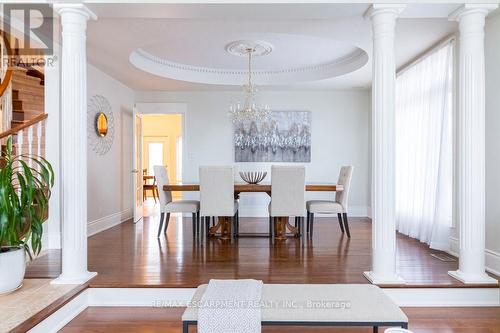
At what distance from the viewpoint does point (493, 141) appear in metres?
3.40

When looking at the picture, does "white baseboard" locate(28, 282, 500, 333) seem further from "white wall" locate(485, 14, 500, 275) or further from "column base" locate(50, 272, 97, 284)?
"white wall" locate(485, 14, 500, 275)

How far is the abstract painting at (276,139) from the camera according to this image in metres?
6.69

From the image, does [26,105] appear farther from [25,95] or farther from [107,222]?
[107,222]

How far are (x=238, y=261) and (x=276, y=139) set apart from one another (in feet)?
11.6

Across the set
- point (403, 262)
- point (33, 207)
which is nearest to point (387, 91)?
point (403, 262)

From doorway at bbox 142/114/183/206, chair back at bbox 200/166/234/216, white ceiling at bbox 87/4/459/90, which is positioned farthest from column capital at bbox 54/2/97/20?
doorway at bbox 142/114/183/206

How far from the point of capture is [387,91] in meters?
2.98

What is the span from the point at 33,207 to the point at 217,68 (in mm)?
3964

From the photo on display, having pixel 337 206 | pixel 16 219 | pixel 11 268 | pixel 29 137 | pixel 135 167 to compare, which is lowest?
pixel 11 268

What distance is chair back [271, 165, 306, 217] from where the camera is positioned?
4.30 metres

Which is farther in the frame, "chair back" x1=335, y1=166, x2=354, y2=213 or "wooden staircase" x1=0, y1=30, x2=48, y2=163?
"chair back" x1=335, y1=166, x2=354, y2=213

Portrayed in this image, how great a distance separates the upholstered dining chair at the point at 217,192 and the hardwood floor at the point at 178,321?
1637mm

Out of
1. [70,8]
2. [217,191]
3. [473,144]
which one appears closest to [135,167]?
[217,191]

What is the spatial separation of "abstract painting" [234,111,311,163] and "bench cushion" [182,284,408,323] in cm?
458
